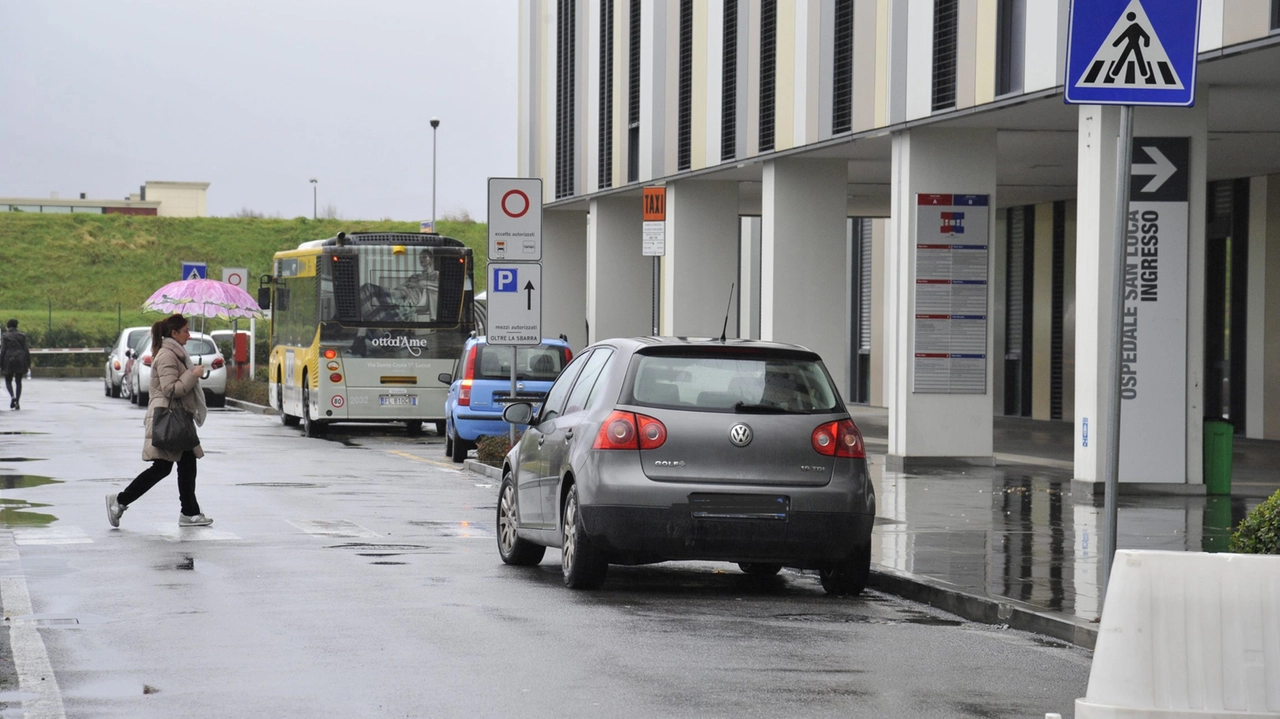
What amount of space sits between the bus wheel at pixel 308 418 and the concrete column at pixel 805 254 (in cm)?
790

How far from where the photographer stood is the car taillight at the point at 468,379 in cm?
2397

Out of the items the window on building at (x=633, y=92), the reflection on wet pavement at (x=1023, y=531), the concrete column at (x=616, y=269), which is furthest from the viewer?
the concrete column at (x=616, y=269)

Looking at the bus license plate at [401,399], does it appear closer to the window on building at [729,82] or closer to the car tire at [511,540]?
the window on building at [729,82]

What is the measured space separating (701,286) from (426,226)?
12.0 meters

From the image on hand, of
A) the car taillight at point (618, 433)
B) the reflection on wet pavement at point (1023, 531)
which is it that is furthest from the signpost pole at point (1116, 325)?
the car taillight at point (618, 433)

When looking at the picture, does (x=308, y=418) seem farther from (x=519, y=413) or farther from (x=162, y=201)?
(x=162, y=201)

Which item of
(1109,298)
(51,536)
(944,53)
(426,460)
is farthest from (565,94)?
(51,536)

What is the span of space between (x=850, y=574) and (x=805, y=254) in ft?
51.0

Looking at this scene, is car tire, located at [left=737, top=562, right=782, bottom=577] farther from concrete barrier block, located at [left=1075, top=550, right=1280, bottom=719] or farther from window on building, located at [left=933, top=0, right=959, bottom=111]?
window on building, located at [left=933, top=0, right=959, bottom=111]

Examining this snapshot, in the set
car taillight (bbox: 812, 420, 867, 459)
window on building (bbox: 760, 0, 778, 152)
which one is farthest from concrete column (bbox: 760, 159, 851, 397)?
car taillight (bbox: 812, 420, 867, 459)

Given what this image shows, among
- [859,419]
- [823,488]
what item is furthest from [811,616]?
[859,419]

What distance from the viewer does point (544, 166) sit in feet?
133

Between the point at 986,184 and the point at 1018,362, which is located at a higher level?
the point at 986,184

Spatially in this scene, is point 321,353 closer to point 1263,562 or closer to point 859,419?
point 859,419
